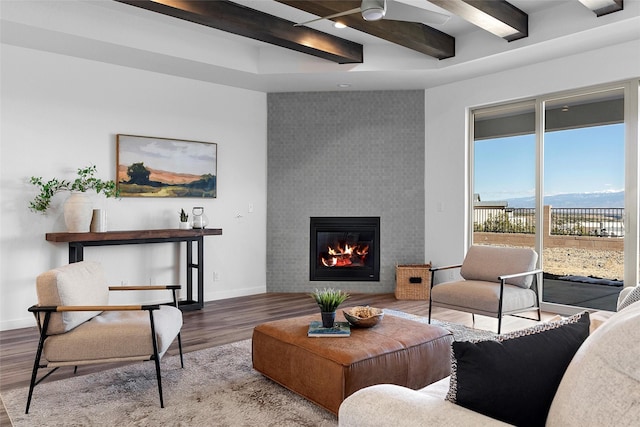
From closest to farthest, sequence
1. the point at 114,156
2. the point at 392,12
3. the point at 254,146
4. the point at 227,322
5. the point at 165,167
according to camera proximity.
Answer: the point at 392,12, the point at 227,322, the point at 114,156, the point at 165,167, the point at 254,146

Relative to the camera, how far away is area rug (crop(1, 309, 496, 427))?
8.18 ft

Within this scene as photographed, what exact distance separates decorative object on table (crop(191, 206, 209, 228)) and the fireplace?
1513 millimetres

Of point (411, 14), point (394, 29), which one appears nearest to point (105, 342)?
point (411, 14)

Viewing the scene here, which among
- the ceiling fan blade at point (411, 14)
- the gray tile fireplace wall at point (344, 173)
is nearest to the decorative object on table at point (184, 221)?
the gray tile fireplace wall at point (344, 173)

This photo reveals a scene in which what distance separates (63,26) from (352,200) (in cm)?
377

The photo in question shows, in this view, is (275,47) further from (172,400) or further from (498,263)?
(172,400)

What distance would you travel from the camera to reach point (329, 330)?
9.34ft

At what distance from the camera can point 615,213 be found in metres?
4.67

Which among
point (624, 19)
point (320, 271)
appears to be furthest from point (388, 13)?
Result: point (320, 271)

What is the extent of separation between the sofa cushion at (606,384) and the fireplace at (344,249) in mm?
5111

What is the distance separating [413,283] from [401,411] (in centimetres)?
459

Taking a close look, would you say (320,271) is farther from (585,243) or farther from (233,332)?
(585,243)

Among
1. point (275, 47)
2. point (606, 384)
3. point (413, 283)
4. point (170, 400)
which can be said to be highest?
point (275, 47)

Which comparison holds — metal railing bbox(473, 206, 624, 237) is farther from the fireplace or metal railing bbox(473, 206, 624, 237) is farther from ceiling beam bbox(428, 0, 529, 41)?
ceiling beam bbox(428, 0, 529, 41)
